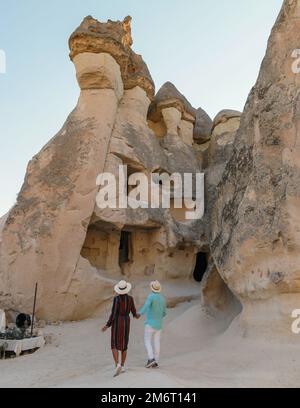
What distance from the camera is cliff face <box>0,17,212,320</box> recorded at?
8.63m

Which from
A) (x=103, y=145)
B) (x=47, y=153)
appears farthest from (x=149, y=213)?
(x=47, y=153)

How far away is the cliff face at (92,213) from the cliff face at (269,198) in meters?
4.02

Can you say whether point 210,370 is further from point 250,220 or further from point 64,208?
point 64,208

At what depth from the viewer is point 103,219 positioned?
9641 millimetres

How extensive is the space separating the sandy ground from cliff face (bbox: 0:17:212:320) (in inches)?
52.1

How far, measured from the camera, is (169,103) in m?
14.3

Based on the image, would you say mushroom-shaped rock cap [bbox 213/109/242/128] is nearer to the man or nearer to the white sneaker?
the man

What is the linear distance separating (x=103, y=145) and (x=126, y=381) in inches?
296

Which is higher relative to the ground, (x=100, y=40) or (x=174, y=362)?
(x=100, y=40)

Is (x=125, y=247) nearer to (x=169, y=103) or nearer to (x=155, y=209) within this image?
(x=155, y=209)

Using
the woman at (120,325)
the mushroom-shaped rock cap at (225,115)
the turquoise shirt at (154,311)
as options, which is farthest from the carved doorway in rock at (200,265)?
the woman at (120,325)
